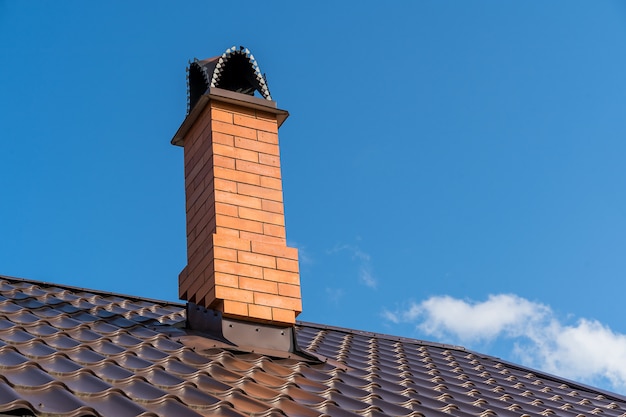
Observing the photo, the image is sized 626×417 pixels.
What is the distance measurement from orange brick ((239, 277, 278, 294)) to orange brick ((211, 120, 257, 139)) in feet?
4.20

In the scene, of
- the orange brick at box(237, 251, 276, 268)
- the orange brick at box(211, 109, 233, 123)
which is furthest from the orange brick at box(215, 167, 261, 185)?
the orange brick at box(237, 251, 276, 268)

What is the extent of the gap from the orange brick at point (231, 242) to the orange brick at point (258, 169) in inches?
25.9

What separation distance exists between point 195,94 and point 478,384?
3333 mm

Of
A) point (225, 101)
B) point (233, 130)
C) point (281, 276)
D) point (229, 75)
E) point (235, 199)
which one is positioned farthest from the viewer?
point (229, 75)

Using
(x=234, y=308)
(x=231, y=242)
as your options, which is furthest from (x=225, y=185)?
(x=234, y=308)

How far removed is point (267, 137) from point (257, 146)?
0.16m

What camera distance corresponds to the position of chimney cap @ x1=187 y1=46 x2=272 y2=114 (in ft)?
28.1

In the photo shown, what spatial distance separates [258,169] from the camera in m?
8.03

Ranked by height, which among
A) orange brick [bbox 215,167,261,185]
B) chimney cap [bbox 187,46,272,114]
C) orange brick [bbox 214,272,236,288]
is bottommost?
orange brick [bbox 214,272,236,288]

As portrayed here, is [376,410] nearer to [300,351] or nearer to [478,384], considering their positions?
[300,351]

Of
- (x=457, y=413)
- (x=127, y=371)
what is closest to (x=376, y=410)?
(x=457, y=413)

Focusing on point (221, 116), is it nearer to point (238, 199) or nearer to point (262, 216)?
point (238, 199)

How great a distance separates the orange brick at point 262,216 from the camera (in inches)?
305

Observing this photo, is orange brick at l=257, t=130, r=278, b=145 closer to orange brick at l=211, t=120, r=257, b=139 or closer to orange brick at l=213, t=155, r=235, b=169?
orange brick at l=211, t=120, r=257, b=139
